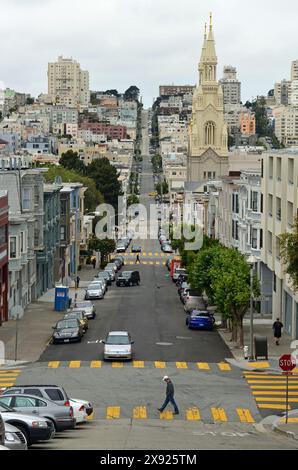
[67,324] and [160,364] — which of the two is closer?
[160,364]

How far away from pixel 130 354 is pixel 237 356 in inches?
189

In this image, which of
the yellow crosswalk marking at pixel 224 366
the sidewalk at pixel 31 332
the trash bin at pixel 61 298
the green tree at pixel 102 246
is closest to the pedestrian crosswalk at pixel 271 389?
the yellow crosswalk marking at pixel 224 366

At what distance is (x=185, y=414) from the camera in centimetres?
3525

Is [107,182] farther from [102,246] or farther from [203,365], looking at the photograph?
[203,365]

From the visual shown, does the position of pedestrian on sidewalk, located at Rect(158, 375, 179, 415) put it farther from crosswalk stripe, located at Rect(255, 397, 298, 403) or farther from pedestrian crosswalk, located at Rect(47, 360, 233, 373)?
pedestrian crosswalk, located at Rect(47, 360, 233, 373)

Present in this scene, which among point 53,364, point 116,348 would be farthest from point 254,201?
point 53,364

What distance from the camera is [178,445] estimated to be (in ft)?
87.7

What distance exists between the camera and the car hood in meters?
47.2

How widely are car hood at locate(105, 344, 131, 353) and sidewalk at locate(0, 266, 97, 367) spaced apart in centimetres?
311

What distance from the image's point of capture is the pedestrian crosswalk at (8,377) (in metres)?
40.7

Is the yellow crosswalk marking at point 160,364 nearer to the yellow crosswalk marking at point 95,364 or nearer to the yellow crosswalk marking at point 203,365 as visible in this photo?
the yellow crosswalk marking at point 203,365

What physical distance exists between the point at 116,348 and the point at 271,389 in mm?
9180

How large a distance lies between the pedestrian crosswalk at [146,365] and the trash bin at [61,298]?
20273mm
